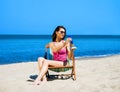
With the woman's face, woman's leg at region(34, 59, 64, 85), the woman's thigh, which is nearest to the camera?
woman's leg at region(34, 59, 64, 85)

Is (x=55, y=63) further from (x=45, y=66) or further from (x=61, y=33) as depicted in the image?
Answer: (x=61, y=33)

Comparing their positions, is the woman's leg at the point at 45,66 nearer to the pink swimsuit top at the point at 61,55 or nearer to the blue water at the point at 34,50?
the pink swimsuit top at the point at 61,55

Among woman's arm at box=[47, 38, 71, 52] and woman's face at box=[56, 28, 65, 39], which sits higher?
woman's face at box=[56, 28, 65, 39]

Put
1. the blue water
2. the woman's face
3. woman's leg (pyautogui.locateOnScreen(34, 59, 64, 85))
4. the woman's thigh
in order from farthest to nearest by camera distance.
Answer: the blue water, the woman's face, the woman's thigh, woman's leg (pyautogui.locateOnScreen(34, 59, 64, 85))

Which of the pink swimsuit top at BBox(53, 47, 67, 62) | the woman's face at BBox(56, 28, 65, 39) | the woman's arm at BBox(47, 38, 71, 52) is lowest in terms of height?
the pink swimsuit top at BBox(53, 47, 67, 62)

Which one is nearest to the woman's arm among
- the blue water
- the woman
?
the woman

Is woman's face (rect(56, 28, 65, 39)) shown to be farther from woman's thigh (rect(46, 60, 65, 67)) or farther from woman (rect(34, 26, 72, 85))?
woman's thigh (rect(46, 60, 65, 67))

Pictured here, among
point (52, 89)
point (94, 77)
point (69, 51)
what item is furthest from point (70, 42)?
point (52, 89)

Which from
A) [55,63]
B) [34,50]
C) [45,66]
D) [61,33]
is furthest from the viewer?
[34,50]

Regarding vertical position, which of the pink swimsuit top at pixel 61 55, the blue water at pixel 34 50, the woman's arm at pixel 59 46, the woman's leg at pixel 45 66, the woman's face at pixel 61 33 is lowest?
the blue water at pixel 34 50

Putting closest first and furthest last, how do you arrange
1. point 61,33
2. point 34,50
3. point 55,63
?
point 55,63 < point 61,33 < point 34,50

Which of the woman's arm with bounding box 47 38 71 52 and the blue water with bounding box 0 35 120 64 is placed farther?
the blue water with bounding box 0 35 120 64

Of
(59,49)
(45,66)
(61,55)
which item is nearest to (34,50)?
(61,55)

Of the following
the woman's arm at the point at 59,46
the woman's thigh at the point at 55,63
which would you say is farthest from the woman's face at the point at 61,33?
the woman's thigh at the point at 55,63
